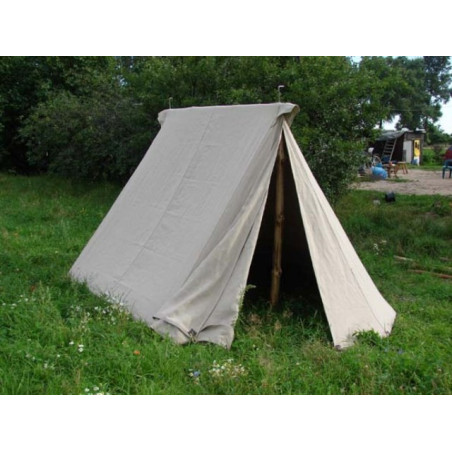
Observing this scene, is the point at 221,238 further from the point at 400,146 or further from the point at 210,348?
the point at 400,146

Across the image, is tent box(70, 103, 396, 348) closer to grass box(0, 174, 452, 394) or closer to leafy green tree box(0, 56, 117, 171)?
grass box(0, 174, 452, 394)

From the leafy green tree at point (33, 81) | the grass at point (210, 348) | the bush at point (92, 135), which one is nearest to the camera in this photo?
the grass at point (210, 348)

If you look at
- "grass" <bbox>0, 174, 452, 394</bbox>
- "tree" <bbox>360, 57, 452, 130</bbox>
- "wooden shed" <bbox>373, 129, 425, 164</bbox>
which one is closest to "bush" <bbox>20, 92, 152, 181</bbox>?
"grass" <bbox>0, 174, 452, 394</bbox>

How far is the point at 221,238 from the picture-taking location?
4148 millimetres

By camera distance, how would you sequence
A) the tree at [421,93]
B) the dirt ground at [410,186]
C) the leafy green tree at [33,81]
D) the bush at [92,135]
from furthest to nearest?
the tree at [421,93] < the leafy green tree at [33,81] < the dirt ground at [410,186] < the bush at [92,135]

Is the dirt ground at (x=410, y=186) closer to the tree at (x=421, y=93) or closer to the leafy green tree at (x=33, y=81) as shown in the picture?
the leafy green tree at (x=33, y=81)

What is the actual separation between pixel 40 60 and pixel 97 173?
17.4 feet

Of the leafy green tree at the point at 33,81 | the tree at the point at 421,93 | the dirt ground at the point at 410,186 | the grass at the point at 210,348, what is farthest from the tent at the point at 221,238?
the tree at the point at 421,93

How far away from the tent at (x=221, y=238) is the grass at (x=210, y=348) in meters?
0.19

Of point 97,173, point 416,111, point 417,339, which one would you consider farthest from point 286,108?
point 416,111

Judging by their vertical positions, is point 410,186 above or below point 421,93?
below

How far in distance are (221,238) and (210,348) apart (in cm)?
88

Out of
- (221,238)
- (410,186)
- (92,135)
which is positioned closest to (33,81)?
(92,135)

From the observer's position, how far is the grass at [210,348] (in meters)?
3.21
